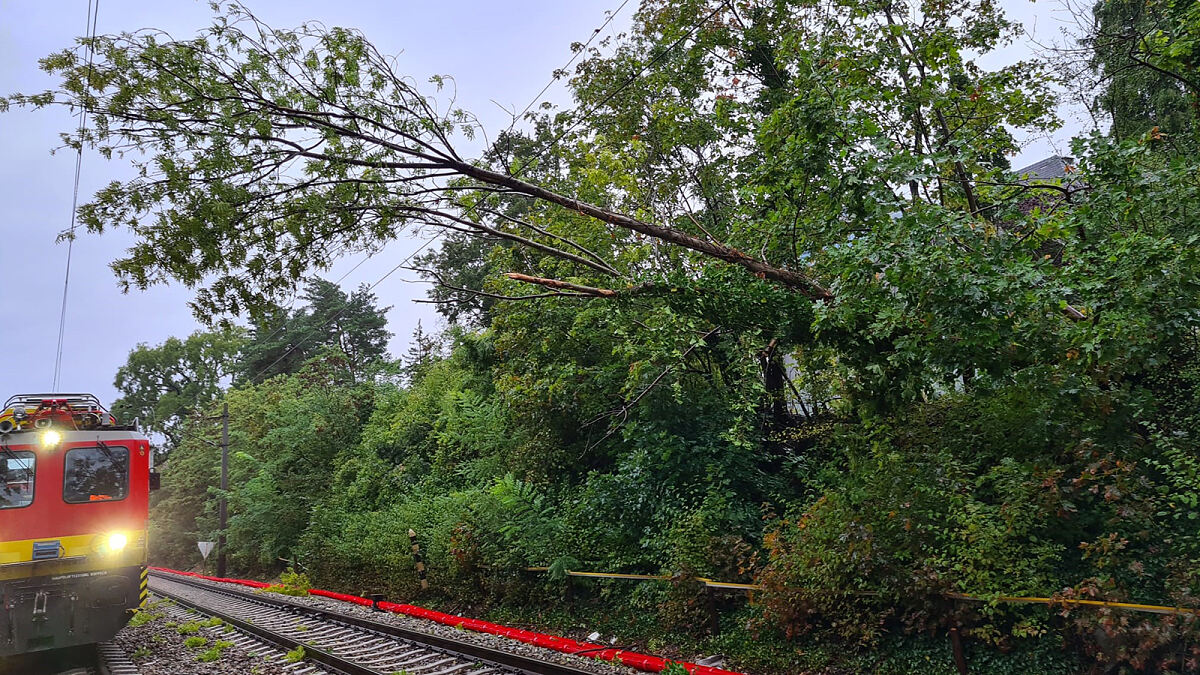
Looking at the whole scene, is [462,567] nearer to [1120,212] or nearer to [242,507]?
[1120,212]

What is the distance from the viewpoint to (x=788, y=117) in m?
7.24

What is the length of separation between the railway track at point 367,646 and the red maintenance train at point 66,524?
2.42m

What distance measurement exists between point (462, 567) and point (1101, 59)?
1391 centimetres

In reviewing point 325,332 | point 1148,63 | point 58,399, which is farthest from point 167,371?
point 1148,63

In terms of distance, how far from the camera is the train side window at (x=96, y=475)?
918 centimetres

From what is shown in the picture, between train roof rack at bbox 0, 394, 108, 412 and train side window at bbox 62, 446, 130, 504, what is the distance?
1.00 m

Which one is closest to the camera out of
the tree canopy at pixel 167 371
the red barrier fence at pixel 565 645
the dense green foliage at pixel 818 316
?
the dense green foliage at pixel 818 316

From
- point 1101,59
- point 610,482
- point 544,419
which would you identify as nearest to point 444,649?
point 610,482

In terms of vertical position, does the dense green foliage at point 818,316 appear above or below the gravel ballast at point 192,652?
above

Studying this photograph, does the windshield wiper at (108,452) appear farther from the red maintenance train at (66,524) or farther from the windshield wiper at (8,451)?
the windshield wiper at (8,451)

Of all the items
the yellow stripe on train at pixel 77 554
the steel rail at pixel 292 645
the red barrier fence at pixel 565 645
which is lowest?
the red barrier fence at pixel 565 645

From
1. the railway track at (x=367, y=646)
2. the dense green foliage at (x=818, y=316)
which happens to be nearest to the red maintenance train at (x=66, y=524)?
the railway track at (x=367, y=646)

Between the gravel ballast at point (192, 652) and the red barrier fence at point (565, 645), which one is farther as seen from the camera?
the gravel ballast at point (192, 652)

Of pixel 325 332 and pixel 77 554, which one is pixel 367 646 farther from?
pixel 325 332
